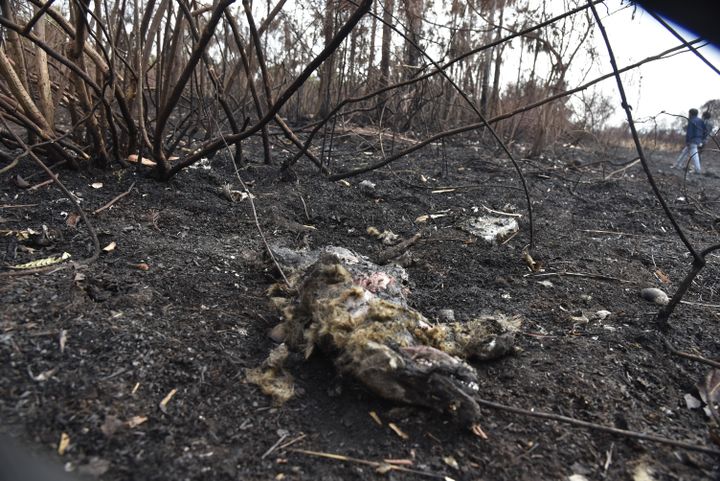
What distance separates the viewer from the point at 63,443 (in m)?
0.98

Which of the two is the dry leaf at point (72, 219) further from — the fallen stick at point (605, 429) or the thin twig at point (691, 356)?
the thin twig at point (691, 356)

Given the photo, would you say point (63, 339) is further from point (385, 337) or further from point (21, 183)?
point (21, 183)

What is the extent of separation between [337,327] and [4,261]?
1303 millimetres

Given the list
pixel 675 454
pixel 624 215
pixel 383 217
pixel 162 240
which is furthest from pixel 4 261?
pixel 624 215

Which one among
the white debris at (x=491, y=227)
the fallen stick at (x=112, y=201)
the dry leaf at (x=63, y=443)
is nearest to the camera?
the dry leaf at (x=63, y=443)

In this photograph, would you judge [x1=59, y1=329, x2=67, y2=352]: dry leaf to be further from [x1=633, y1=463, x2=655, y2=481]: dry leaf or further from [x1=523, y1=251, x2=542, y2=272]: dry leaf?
[x1=523, y1=251, x2=542, y2=272]: dry leaf

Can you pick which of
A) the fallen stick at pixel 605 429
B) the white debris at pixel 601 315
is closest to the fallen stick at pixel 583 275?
the white debris at pixel 601 315

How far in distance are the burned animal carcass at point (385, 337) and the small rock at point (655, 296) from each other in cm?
74

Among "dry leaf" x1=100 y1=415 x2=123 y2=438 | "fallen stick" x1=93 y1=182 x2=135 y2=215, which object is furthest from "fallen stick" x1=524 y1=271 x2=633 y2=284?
"fallen stick" x1=93 y1=182 x2=135 y2=215

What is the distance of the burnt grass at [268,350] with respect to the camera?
1.05 m

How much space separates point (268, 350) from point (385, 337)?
390 millimetres

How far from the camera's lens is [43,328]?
4.24ft

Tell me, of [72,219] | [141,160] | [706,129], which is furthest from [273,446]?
[706,129]

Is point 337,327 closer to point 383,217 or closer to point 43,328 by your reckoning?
point 43,328
